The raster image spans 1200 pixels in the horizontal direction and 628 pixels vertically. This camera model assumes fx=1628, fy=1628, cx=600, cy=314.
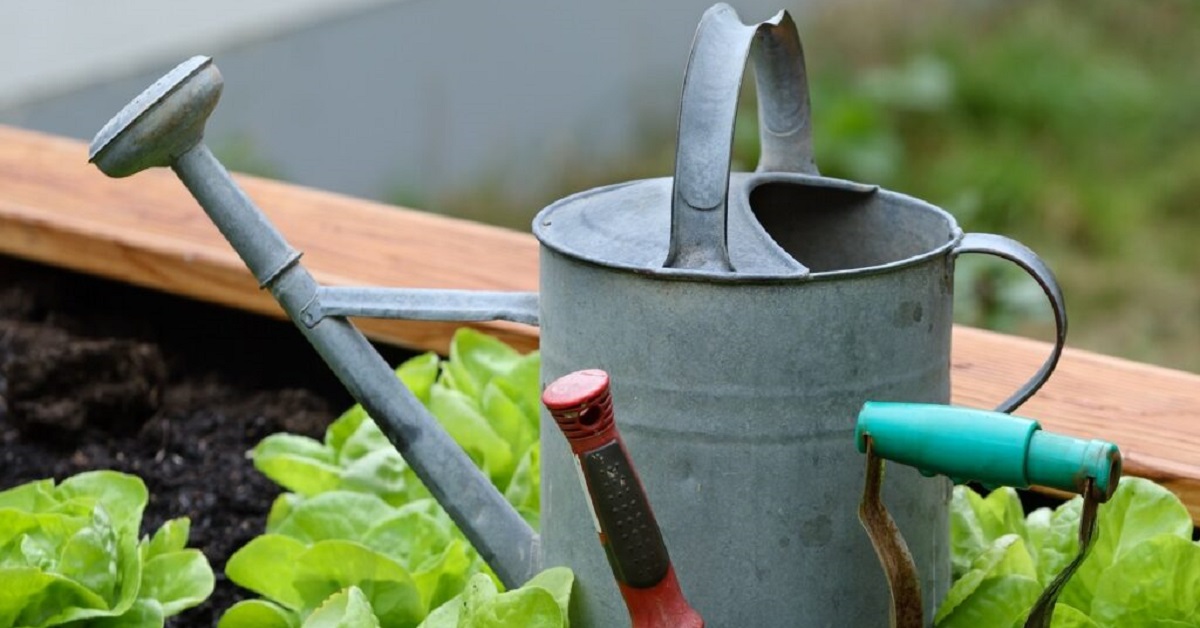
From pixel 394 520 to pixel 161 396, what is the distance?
23.0 inches

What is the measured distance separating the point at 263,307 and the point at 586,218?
78 cm

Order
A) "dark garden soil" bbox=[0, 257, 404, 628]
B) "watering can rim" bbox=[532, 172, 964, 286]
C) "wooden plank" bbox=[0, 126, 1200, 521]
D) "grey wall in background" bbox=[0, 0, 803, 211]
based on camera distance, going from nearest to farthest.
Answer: "watering can rim" bbox=[532, 172, 964, 286]
"wooden plank" bbox=[0, 126, 1200, 521]
"dark garden soil" bbox=[0, 257, 404, 628]
"grey wall in background" bbox=[0, 0, 803, 211]

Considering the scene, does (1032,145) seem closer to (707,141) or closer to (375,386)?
(375,386)

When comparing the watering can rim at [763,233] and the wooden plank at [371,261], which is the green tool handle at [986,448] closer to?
the watering can rim at [763,233]

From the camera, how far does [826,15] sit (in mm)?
4664

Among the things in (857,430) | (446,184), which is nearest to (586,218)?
(857,430)

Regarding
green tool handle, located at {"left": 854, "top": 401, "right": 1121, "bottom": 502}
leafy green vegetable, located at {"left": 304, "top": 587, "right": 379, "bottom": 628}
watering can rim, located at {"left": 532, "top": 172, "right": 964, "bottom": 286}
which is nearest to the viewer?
green tool handle, located at {"left": 854, "top": 401, "right": 1121, "bottom": 502}

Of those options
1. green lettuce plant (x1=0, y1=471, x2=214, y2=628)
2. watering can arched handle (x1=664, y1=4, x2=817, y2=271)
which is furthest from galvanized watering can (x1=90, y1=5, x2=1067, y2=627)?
green lettuce plant (x1=0, y1=471, x2=214, y2=628)

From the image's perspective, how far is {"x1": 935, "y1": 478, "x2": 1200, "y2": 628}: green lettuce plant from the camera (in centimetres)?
111

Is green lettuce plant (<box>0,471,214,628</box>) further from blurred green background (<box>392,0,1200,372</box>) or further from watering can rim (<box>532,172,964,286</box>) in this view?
blurred green background (<box>392,0,1200,372</box>)

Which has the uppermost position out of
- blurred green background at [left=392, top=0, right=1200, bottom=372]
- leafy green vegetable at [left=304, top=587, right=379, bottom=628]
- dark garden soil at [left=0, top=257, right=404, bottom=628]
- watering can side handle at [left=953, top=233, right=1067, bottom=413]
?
watering can side handle at [left=953, top=233, right=1067, bottom=413]

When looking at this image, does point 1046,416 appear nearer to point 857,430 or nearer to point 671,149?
point 857,430

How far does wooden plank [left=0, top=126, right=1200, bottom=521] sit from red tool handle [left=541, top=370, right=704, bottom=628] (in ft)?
1.96

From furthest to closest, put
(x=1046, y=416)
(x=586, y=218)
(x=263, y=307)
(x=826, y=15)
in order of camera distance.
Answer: (x=826, y=15), (x=263, y=307), (x=1046, y=416), (x=586, y=218)
